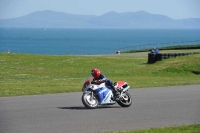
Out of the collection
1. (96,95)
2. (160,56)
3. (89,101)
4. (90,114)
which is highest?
(96,95)

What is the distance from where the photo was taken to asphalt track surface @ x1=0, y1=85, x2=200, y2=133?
1288 cm

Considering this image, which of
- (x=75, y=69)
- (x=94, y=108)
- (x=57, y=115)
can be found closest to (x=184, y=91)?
(x=94, y=108)

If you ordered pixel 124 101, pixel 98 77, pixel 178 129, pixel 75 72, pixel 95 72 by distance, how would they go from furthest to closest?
pixel 75 72
pixel 124 101
pixel 98 77
pixel 95 72
pixel 178 129

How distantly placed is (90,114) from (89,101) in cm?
140

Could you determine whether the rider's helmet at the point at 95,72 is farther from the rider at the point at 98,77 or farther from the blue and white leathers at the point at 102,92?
the blue and white leathers at the point at 102,92

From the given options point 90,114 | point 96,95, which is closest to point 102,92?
point 96,95

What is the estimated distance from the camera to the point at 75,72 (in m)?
40.0

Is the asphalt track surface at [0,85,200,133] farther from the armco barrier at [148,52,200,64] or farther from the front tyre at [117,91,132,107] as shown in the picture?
the armco barrier at [148,52,200,64]

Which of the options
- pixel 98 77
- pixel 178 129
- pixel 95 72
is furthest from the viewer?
pixel 98 77

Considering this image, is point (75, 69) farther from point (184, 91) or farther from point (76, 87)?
point (184, 91)

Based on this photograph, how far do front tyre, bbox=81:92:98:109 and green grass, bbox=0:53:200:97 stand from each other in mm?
5482

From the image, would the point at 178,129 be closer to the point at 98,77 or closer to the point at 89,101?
the point at 89,101

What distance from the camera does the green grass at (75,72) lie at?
1021 inches

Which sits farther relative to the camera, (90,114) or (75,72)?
(75,72)
